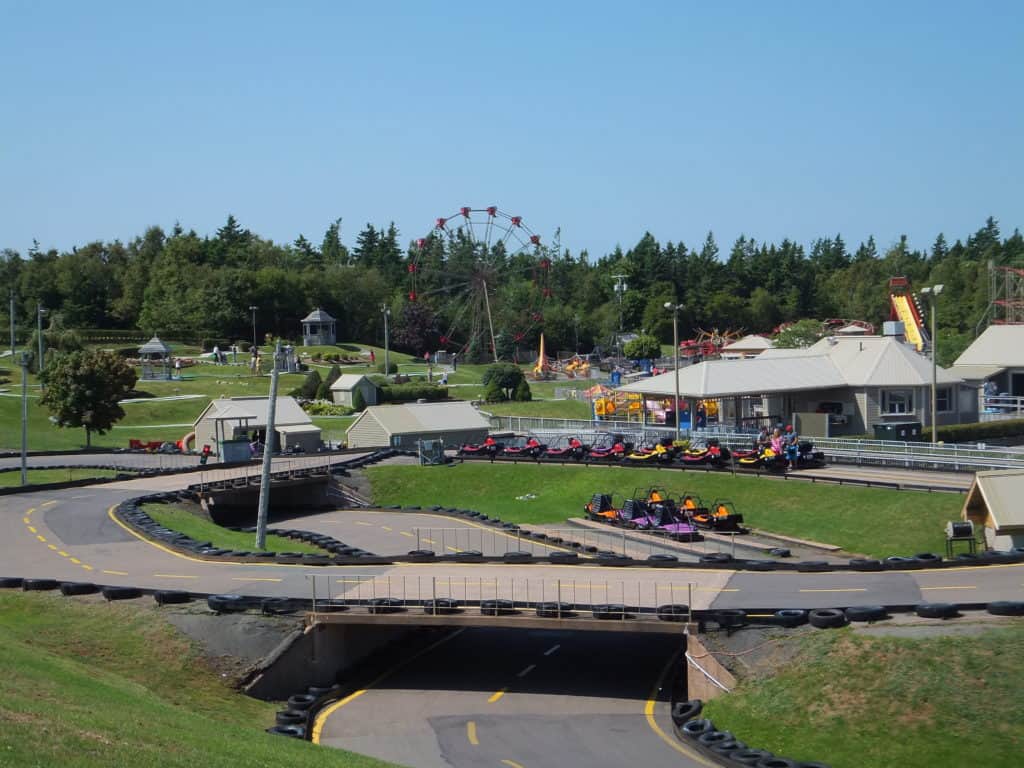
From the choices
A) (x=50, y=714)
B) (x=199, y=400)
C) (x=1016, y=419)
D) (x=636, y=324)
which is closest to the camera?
(x=50, y=714)

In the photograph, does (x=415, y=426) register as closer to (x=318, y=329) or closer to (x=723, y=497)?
(x=723, y=497)

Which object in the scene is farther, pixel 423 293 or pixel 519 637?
pixel 423 293

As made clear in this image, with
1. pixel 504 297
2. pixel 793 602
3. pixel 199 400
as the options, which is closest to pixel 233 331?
pixel 504 297

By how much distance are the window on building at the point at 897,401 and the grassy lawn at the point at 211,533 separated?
124ft

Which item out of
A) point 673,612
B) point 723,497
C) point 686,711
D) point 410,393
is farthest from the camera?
point 410,393

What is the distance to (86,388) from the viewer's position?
74312 mm

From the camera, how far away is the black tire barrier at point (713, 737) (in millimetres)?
23656

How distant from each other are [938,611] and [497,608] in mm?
10852

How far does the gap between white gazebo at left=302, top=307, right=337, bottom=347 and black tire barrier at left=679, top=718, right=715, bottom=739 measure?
120 metres

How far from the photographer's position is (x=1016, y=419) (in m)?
68.0

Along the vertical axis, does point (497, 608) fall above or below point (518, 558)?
below

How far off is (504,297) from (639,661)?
123622mm

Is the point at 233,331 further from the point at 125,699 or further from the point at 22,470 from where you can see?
the point at 125,699

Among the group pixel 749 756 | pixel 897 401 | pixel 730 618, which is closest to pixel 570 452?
pixel 897 401
